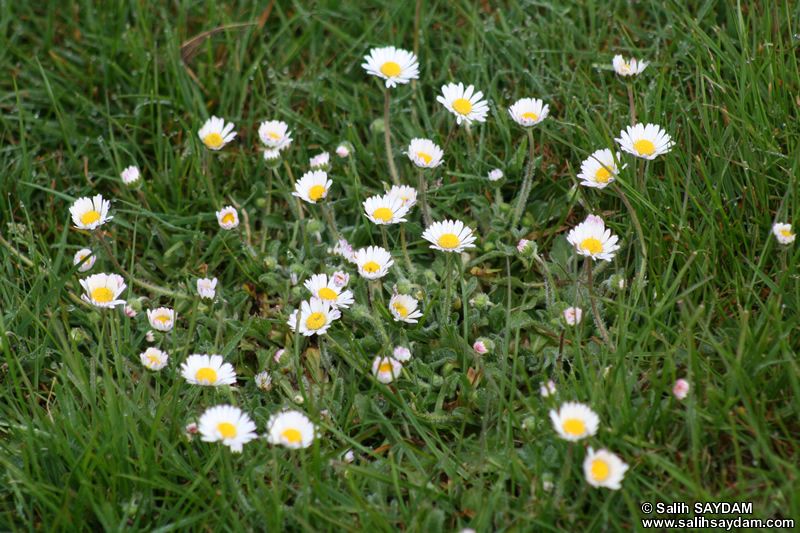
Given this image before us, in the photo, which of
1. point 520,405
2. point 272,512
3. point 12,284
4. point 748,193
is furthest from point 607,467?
point 12,284

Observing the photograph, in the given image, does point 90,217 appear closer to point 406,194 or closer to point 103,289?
point 103,289

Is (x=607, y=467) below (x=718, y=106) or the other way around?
below

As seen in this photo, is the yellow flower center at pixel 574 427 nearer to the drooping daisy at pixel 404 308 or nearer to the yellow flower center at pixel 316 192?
the drooping daisy at pixel 404 308

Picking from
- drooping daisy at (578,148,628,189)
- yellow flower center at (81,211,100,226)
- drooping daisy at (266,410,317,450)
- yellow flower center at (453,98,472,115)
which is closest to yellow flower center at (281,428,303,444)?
drooping daisy at (266,410,317,450)

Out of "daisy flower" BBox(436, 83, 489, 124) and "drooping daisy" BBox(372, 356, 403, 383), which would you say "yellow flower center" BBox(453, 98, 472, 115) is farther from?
"drooping daisy" BBox(372, 356, 403, 383)

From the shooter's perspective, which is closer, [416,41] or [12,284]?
[12,284]

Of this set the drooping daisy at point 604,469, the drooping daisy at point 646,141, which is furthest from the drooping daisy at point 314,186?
the drooping daisy at point 604,469

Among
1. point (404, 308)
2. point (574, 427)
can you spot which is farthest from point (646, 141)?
point (574, 427)

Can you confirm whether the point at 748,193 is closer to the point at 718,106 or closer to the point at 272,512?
the point at 718,106
